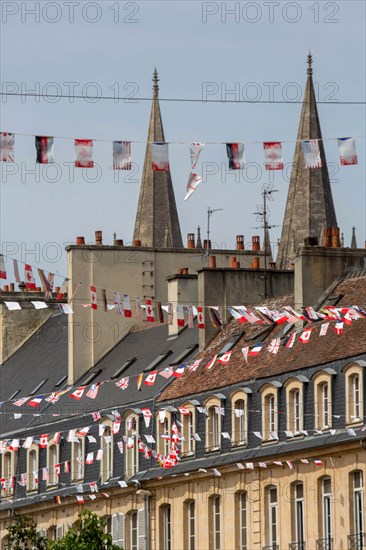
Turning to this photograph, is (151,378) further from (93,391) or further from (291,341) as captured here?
(291,341)

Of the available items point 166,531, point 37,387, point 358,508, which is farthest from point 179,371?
point 37,387

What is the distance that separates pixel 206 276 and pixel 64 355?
13.6 meters

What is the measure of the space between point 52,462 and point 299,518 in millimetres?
14896

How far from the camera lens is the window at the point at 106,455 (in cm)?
7094

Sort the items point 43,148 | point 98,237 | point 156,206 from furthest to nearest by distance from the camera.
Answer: point 156,206 → point 98,237 → point 43,148

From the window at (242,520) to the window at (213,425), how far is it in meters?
1.84

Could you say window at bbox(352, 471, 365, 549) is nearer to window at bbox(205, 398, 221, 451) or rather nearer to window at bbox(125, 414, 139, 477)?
window at bbox(205, 398, 221, 451)

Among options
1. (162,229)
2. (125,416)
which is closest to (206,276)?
(125,416)

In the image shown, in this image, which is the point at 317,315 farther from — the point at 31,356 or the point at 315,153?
the point at 31,356

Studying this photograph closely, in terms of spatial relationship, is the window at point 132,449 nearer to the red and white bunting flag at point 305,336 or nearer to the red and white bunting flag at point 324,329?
the red and white bunting flag at point 305,336

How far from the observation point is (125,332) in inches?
3211

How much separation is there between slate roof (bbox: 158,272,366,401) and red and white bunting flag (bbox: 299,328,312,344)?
118mm

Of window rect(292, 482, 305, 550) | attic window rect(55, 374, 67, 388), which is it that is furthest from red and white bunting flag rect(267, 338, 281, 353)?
attic window rect(55, 374, 67, 388)

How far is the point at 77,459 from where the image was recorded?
239 feet
